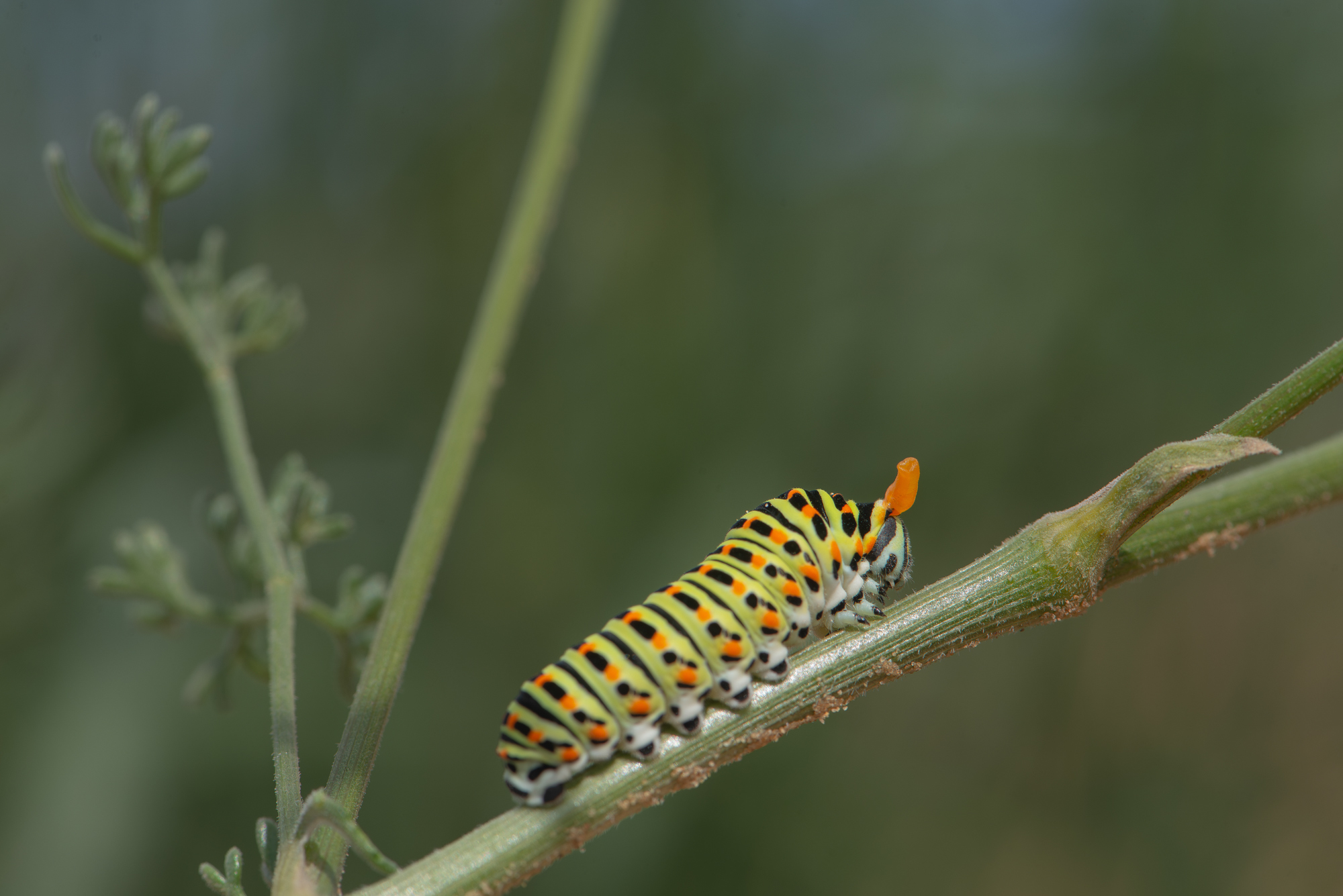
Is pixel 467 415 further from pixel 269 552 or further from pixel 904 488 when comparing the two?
pixel 904 488

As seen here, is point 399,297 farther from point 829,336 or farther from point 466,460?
point 466,460

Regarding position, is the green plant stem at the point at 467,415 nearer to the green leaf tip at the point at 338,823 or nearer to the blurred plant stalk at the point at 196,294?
the green leaf tip at the point at 338,823

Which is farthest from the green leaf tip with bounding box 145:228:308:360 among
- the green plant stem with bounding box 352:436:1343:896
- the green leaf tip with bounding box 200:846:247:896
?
the green plant stem with bounding box 352:436:1343:896

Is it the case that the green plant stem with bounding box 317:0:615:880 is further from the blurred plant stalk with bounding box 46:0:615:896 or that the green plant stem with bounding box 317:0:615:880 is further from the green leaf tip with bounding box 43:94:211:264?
the green leaf tip with bounding box 43:94:211:264

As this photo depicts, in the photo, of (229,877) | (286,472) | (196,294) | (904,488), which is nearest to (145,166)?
(196,294)

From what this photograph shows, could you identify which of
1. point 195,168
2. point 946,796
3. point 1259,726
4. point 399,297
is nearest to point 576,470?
point 399,297
